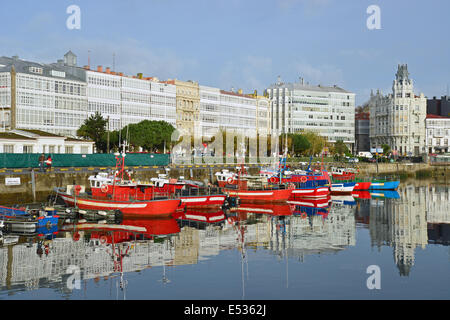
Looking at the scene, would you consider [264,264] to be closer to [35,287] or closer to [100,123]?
[35,287]

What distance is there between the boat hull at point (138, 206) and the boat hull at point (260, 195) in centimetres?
1586

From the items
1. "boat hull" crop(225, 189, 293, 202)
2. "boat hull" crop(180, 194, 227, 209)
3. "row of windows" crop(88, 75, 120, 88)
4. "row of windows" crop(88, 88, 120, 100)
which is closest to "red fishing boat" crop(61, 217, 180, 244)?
"boat hull" crop(180, 194, 227, 209)

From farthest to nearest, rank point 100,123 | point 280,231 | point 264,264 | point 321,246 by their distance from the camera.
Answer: point 100,123 → point 280,231 → point 321,246 → point 264,264

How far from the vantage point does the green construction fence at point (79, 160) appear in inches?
2474

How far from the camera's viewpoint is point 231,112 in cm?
15775

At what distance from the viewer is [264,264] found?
1393 inches

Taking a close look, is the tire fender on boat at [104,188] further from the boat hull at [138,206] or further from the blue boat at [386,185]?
the blue boat at [386,185]

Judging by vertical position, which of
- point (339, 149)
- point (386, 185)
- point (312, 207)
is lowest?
point (312, 207)

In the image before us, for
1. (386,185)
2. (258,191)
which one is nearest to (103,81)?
(386,185)

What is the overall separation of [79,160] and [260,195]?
20.5 m

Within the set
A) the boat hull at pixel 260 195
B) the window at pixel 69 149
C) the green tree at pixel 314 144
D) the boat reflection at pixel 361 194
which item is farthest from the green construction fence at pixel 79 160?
the green tree at pixel 314 144

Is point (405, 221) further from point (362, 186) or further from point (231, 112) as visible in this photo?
point (231, 112)
